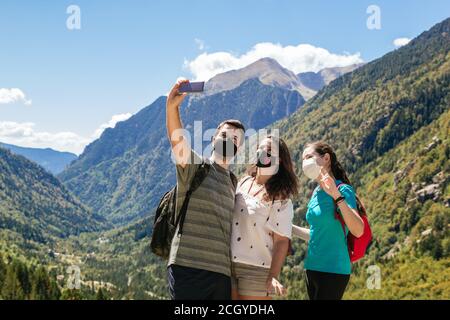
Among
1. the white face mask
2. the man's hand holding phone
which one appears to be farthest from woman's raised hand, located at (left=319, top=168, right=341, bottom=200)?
the man's hand holding phone

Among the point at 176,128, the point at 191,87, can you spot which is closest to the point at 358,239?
the point at 176,128

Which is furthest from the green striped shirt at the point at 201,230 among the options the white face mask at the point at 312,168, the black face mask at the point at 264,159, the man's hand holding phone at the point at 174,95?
the white face mask at the point at 312,168

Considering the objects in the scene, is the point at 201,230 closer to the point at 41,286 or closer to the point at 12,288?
the point at 12,288

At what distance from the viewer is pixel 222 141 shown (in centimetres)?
→ 719

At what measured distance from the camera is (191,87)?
666 cm

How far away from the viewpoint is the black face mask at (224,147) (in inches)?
283

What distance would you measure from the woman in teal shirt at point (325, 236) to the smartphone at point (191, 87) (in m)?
1.93

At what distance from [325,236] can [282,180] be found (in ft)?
3.32

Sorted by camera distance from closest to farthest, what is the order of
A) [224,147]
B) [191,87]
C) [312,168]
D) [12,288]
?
[191,87] → [224,147] → [312,168] → [12,288]

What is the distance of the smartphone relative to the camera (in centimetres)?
659

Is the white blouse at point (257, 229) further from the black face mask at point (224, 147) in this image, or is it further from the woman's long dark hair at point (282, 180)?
the black face mask at point (224, 147)
